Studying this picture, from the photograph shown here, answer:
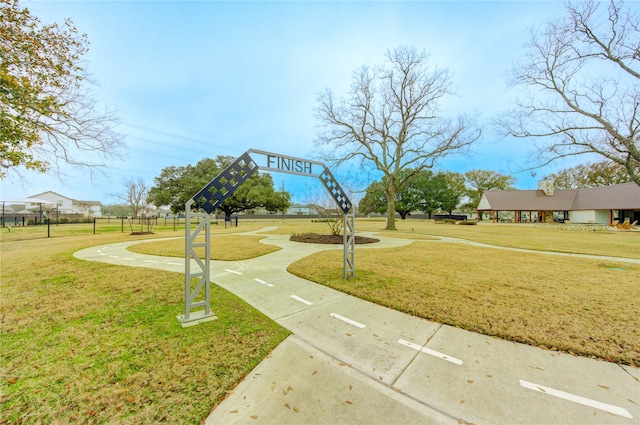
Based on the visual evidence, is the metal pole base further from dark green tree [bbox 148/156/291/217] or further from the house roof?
the house roof

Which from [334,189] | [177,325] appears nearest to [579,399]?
[177,325]

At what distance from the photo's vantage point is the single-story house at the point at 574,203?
26245mm

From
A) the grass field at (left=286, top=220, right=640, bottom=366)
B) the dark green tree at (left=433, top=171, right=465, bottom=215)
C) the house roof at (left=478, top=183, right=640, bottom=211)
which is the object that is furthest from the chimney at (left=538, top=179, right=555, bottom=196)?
the grass field at (left=286, top=220, right=640, bottom=366)

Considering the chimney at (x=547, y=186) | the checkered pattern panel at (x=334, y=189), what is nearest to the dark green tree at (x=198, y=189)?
the checkered pattern panel at (x=334, y=189)

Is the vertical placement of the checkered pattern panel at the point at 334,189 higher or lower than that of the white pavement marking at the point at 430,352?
higher

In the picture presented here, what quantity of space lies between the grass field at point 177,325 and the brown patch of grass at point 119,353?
0.01 metres

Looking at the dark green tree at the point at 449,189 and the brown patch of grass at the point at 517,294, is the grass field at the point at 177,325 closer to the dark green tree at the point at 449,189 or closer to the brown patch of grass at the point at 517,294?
the brown patch of grass at the point at 517,294

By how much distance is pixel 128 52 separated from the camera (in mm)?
8953

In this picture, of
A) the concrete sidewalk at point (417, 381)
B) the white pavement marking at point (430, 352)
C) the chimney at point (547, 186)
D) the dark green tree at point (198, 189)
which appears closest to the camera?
the concrete sidewalk at point (417, 381)

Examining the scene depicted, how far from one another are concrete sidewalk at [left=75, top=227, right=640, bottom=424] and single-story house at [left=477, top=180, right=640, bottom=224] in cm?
3681

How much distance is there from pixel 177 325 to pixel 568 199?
46289 mm

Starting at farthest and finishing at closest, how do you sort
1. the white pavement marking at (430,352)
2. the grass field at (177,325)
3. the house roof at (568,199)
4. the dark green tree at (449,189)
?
1. the dark green tree at (449,189)
2. the house roof at (568,199)
3. the white pavement marking at (430,352)
4. the grass field at (177,325)

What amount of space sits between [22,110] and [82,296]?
4.44 m

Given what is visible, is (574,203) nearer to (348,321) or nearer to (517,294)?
(517,294)
